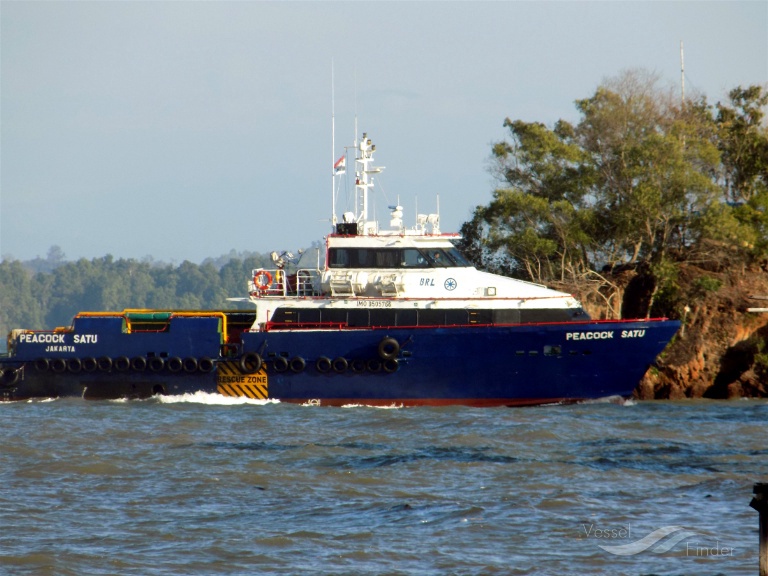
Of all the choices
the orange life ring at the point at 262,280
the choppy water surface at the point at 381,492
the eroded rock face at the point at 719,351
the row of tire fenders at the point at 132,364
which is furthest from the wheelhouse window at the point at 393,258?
the eroded rock face at the point at 719,351

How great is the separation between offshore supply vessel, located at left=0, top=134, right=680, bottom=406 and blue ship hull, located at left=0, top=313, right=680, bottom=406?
28 mm

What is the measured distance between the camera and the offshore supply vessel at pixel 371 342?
81.8ft

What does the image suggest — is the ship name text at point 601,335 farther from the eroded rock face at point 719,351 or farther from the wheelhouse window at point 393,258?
the eroded rock face at point 719,351

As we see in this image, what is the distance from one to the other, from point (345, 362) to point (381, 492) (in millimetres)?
9647

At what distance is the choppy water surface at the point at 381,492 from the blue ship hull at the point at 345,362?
153cm

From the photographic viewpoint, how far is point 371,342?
2516 centimetres

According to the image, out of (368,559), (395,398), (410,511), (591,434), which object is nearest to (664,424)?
(591,434)

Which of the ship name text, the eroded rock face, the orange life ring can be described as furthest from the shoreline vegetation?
the orange life ring

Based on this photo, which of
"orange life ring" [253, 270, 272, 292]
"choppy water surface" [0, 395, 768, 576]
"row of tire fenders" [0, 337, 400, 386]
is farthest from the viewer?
"orange life ring" [253, 270, 272, 292]

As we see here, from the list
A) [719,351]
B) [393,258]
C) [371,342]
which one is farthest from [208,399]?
[719,351]

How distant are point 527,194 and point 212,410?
1364 centimetres

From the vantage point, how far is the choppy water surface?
40.9ft

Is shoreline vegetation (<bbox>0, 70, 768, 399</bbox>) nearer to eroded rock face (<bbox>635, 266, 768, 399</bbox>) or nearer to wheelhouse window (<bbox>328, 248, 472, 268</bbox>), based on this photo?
eroded rock face (<bbox>635, 266, 768, 399</bbox>)

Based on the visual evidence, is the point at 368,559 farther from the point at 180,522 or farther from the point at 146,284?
the point at 146,284
